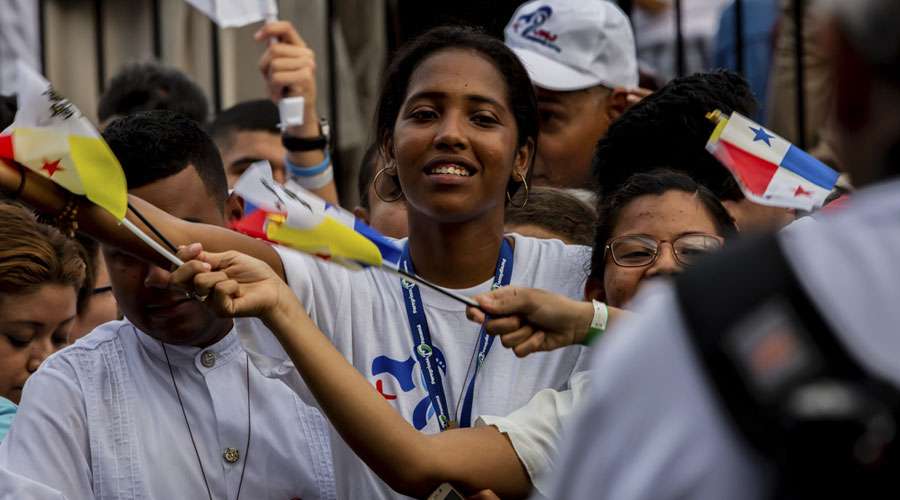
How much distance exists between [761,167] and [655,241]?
30cm

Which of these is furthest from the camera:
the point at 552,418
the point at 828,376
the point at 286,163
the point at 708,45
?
the point at 708,45

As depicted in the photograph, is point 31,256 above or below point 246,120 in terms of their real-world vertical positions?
above

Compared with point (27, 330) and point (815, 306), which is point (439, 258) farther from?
point (815, 306)

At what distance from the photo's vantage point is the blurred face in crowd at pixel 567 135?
485 cm

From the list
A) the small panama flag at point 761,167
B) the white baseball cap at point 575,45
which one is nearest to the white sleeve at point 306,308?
the small panama flag at point 761,167

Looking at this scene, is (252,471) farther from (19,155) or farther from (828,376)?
(828,376)

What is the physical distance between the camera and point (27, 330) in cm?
381

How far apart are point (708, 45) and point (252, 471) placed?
5.27m

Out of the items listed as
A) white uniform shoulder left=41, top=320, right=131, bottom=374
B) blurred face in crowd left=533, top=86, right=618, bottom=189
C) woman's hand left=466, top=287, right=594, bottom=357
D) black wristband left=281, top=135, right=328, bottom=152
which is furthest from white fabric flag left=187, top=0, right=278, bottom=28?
woman's hand left=466, top=287, right=594, bottom=357

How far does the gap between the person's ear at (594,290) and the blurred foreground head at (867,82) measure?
5.99 feet

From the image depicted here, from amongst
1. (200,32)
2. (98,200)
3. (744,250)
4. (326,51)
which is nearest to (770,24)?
(326,51)

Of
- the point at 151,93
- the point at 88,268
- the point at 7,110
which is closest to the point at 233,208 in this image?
the point at 88,268

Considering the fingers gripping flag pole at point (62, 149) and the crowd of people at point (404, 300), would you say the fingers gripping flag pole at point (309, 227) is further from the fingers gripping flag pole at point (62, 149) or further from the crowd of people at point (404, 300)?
the fingers gripping flag pole at point (62, 149)

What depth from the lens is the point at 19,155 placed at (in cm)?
264
